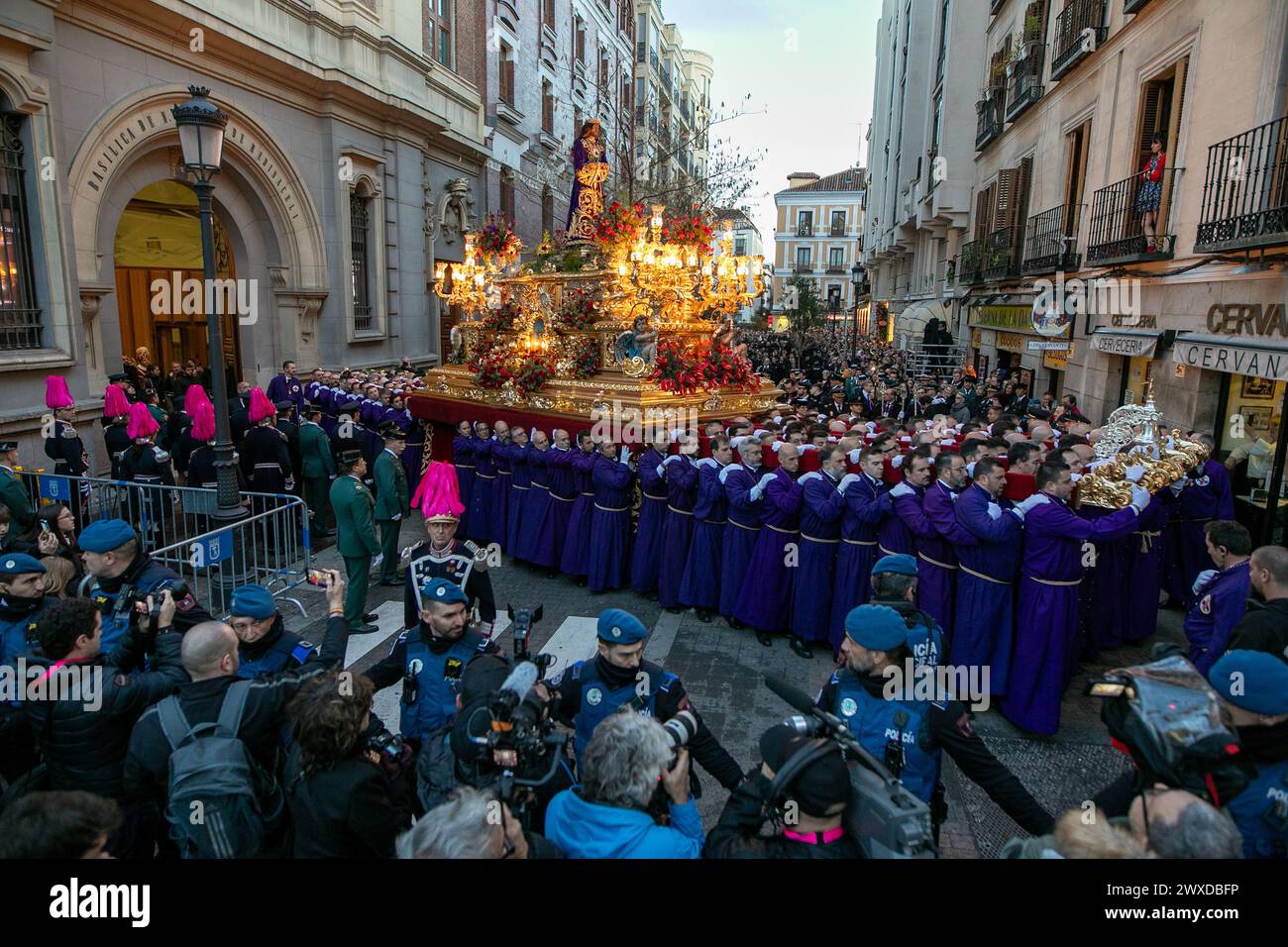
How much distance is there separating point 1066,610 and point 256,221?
641 inches

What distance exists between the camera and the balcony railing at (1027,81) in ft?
52.1

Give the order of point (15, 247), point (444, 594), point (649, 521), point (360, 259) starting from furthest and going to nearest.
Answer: point (360, 259), point (15, 247), point (649, 521), point (444, 594)

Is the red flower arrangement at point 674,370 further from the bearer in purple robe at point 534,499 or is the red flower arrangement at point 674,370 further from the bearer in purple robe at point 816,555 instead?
the bearer in purple robe at point 816,555

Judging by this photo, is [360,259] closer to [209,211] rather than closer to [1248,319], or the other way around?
[209,211]

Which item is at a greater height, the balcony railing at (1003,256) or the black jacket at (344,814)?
the balcony railing at (1003,256)

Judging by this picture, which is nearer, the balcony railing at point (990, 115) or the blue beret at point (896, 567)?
the blue beret at point (896, 567)

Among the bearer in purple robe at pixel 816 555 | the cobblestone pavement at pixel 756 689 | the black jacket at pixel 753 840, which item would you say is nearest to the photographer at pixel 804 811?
the black jacket at pixel 753 840

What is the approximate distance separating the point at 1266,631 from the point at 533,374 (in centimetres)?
877

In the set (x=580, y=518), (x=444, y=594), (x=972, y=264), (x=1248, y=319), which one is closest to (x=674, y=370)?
(x=580, y=518)

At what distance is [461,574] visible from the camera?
493 centimetres

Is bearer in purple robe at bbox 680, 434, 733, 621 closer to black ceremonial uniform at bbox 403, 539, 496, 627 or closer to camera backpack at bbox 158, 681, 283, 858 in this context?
black ceremonial uniform at bbox 403, 539, 496, 627

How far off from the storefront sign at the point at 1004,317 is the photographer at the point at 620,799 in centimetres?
1504

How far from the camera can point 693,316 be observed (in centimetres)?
1106
